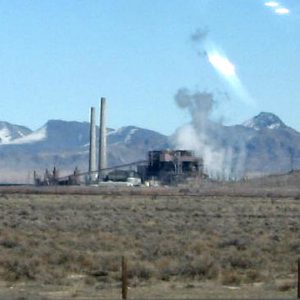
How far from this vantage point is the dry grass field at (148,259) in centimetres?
2919

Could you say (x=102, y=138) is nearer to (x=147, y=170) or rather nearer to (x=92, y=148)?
(x=92, y=148)

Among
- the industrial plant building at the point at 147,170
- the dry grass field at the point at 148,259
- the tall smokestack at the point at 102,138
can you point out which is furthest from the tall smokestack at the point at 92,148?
the dry grass field at the point at 148,259

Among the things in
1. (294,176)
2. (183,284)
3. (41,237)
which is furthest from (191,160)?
(183,284)

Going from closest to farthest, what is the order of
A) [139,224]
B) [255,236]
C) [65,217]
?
[255,236], [139,224], [65,217]

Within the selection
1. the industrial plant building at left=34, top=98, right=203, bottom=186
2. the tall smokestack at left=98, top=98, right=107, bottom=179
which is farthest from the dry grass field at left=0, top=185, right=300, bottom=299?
the industrial plant building at left=34, top=98, right=203, bottom=186

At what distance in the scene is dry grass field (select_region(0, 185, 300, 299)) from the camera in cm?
2919

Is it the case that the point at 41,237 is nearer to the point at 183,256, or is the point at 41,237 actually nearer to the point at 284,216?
the point at 183,256

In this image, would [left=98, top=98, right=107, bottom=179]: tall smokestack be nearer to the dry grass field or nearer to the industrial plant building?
the industrial plant building

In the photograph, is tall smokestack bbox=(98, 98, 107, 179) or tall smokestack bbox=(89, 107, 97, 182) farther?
tall smokestack bbox=(89, 107, 97, 182)

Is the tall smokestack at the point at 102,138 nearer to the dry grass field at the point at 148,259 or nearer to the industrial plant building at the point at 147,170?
the industrial plant building at the point at 147,170

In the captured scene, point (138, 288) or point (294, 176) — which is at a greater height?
point (294, 176)

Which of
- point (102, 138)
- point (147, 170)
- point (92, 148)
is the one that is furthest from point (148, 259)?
point (147, 170)

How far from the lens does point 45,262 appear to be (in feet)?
115

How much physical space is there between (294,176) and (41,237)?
505ft
